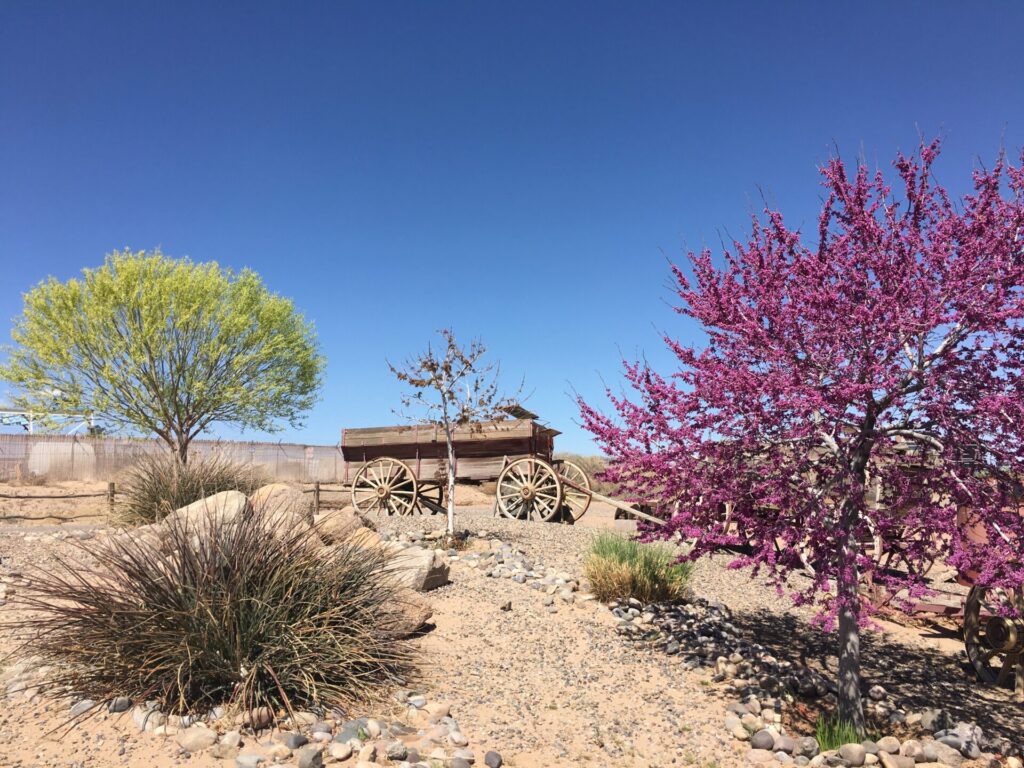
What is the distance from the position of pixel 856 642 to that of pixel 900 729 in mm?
1010

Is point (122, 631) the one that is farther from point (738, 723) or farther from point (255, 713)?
point (738, 723)

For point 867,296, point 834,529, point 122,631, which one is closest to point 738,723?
point 834,529

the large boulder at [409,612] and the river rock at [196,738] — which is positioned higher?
the large boulder at [409,612]

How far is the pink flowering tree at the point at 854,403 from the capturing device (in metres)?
4.53

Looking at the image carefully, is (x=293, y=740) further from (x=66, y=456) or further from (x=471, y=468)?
(x=66, y=456)

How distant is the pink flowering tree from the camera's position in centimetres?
453

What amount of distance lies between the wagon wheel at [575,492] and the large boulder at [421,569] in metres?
6.48

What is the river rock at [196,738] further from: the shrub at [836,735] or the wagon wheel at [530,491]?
the wagon wheel at [530,491]

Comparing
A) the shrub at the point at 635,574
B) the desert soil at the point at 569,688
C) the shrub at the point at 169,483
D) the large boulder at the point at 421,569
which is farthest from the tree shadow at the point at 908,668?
the shrub at the point at 169,483

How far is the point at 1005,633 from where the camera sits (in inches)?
273

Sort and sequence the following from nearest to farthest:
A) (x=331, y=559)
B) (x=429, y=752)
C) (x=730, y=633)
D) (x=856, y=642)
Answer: (x=429, y=752)
(x=856, y=642)
(x=331, y=559)
(x=730, y=633)

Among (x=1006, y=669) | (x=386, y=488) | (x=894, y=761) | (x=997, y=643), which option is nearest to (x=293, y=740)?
(x=894, y=761)

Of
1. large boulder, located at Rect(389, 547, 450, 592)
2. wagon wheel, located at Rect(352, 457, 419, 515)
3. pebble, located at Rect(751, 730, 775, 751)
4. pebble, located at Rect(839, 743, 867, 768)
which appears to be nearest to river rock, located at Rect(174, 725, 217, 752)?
large boulder, located at Rect(389, 547, 450, 592)

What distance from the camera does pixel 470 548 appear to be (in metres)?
10.3
